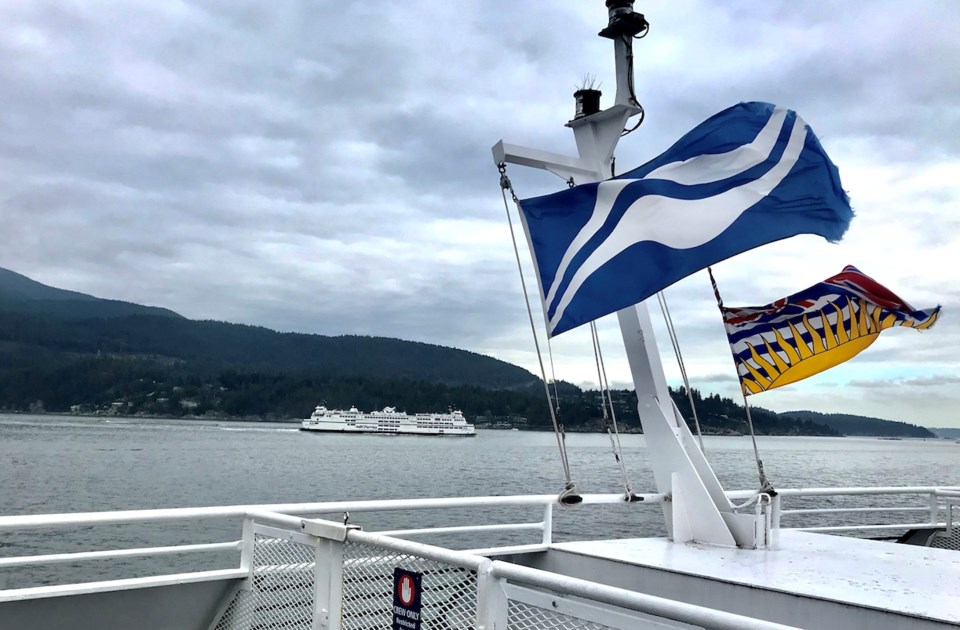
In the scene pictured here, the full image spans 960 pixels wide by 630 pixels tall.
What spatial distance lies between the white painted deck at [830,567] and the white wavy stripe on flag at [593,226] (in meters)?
2.34

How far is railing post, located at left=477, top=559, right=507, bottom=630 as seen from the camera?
122 inches

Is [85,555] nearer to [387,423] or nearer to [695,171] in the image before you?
[695,171]

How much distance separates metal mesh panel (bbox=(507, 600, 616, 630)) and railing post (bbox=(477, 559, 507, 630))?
0.03 meters

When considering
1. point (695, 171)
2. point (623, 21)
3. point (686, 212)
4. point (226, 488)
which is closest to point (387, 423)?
point (226, 488)

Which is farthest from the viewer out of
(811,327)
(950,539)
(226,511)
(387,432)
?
(387,432)

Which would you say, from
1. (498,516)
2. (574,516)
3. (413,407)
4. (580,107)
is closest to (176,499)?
(498,516)

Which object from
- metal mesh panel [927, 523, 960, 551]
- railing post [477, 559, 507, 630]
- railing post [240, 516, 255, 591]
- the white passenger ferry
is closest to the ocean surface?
metal mesh panel [927, 523, 960, 551]

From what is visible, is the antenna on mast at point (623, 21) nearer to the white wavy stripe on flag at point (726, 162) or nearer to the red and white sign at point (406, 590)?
the white wavy stripe on flag at point (726, 162)

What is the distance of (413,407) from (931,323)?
18130cm

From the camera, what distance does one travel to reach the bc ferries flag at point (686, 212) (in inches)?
242

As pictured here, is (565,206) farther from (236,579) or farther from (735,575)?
(236,579)

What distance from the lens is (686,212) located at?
6.25 m

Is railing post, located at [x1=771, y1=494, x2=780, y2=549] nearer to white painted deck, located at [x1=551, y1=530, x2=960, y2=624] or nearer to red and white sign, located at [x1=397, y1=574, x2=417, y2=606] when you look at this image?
white painted deck, located at [x1=551, y1=530, x2=960, y2=624]

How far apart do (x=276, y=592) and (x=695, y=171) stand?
181 inches
